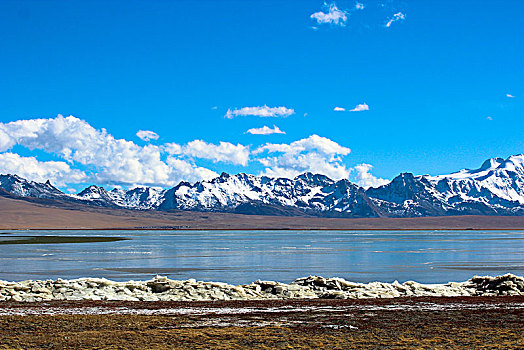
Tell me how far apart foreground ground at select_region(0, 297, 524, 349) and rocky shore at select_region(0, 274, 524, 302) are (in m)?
2.02

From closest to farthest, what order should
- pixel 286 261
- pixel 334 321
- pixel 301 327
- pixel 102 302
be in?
pixel 301 327 → pixel 334 321 → pixel 102 302 → pixel 286 261

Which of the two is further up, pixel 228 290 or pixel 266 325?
pixel 266 325

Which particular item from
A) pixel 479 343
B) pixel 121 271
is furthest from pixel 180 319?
pixel 121 271

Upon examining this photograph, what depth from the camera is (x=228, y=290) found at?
23.5m

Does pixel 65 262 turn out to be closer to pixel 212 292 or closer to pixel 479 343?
pixel 212 292

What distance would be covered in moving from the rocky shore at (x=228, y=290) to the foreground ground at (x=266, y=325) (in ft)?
6.63

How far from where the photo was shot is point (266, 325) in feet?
50.1

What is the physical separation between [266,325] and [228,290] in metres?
8.40

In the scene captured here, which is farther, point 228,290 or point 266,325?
point 228,290

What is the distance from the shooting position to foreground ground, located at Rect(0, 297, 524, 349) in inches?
506

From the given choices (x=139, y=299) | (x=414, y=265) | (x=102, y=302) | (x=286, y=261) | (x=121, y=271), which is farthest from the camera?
(x=286, y=261)

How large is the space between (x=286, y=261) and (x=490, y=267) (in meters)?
14.5

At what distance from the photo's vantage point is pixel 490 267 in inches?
1528

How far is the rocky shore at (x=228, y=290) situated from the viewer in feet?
73.8
